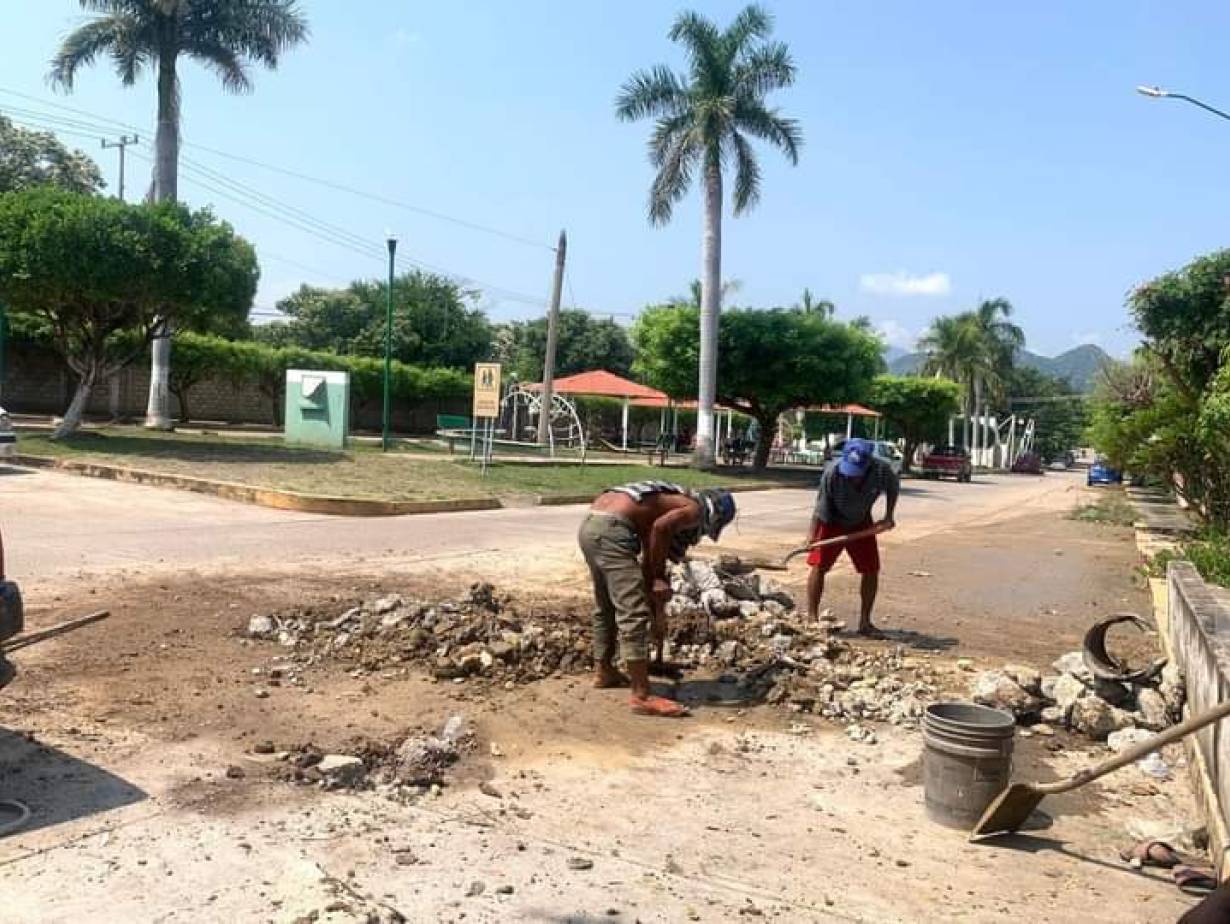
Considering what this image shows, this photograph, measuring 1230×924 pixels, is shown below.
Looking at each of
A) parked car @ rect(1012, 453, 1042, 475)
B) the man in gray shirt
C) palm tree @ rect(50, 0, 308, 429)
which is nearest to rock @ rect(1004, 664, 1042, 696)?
the man in gray shirt

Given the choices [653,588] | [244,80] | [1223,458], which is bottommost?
[653,588]

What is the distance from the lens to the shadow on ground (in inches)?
167

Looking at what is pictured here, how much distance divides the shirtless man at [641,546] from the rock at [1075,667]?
2.27 metres

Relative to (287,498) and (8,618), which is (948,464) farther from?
(8,618)

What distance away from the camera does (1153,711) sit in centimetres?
604

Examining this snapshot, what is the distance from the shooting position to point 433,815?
14.6 feet

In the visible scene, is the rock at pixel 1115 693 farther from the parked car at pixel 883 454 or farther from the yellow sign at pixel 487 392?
the yellow sign at pixel 487 392

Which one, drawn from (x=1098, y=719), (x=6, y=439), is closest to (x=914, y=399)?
(x=6, y=439)

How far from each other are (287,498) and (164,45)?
57.8ft

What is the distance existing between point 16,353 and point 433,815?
32.4 metres

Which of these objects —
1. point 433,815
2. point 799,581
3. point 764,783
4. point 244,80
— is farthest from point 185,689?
point 244,80

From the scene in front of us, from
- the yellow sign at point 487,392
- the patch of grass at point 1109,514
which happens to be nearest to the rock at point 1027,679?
the yellow sign at point 487,392

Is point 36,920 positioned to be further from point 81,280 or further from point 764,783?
point 81,280

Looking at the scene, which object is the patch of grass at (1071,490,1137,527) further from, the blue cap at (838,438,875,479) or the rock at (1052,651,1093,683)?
the rock at (1052,651,1093,683)
